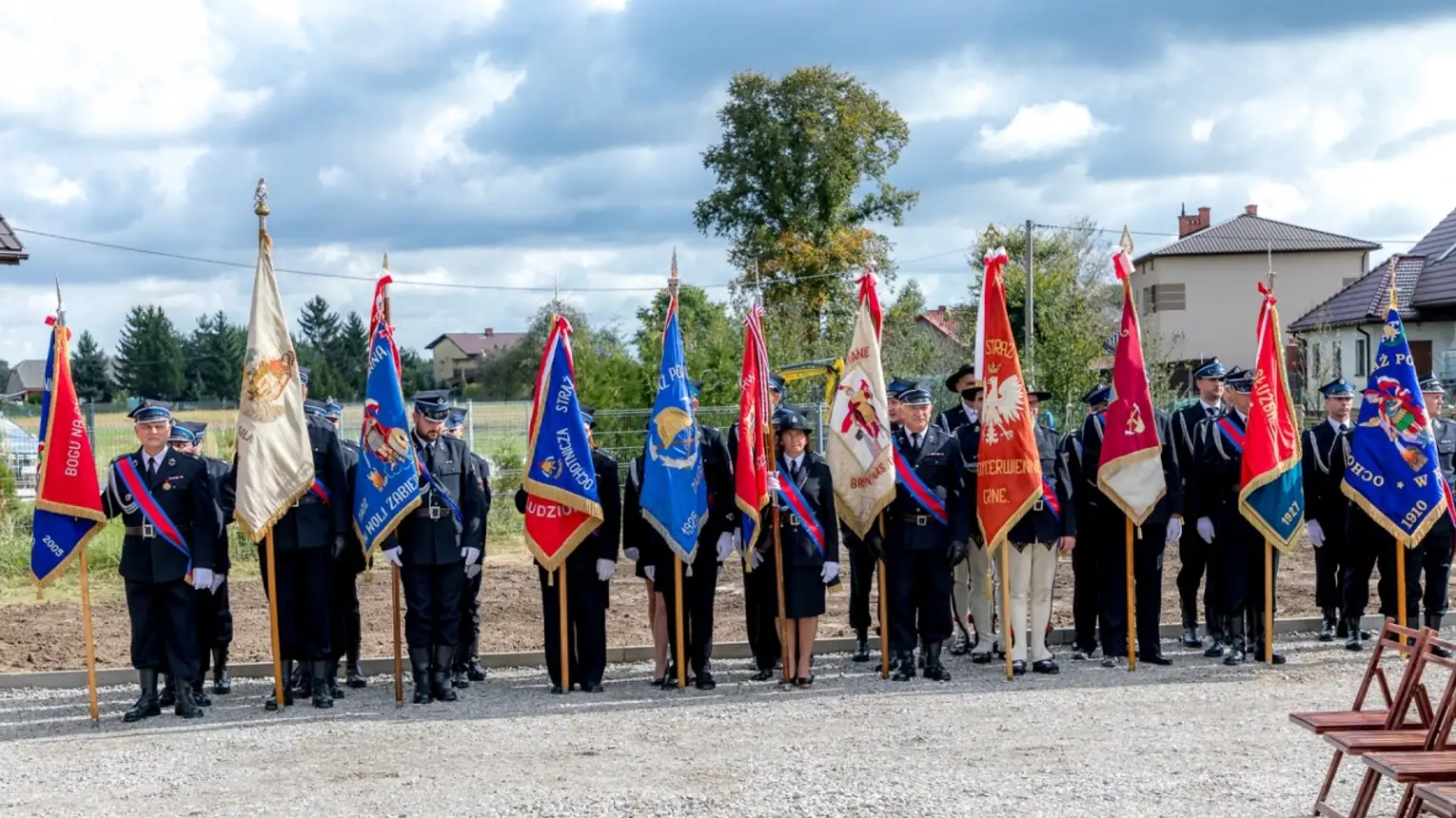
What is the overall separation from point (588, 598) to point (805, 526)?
1488mm

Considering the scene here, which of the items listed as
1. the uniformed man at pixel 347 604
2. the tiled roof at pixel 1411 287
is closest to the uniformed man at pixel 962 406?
the uniformed man at pixel 347 604

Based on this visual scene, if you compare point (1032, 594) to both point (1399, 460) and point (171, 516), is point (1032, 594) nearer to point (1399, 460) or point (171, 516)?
point (1399, 460)

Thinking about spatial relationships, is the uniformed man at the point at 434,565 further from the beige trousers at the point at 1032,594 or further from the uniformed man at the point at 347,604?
the beige trousers at the point at 1032,594

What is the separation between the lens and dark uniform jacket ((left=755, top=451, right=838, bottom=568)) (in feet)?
29.8

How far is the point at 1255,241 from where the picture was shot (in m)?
49.5

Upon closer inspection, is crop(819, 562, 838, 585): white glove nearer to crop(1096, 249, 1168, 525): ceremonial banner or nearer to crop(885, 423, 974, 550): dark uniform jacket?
crop(885, 423, 974, 550): dark uniform jacket

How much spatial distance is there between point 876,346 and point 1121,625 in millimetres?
2522

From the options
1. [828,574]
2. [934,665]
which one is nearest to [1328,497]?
[934,665]

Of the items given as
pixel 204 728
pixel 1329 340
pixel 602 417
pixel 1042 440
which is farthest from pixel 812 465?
pixel 1329 340

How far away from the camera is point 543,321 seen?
49969 mm

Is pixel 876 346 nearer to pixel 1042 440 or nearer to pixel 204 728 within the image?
pixel 1042 440

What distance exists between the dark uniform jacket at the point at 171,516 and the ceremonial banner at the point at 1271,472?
6722mm

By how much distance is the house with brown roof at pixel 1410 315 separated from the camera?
102ft

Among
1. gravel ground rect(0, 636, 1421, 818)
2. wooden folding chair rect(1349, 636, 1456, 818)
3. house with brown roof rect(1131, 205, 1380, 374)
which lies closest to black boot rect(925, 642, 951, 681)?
gravel ground rect(0, 636, 1421, 818)
